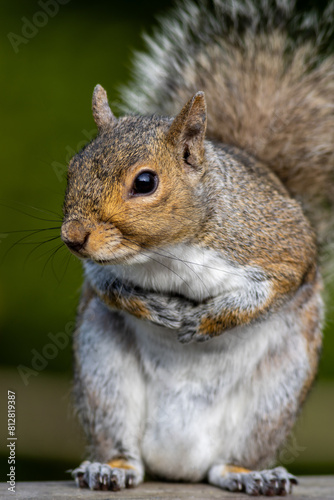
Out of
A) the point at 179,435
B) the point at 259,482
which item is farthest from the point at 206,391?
the point at 259,482

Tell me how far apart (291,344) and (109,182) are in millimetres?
719

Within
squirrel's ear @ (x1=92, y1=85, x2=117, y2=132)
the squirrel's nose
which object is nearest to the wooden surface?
the squirrel's nose

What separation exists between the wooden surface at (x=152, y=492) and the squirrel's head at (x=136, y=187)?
1.78ft

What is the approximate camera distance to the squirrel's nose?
1.46 meters

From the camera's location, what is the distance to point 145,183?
155cm

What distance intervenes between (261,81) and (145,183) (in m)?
0.88

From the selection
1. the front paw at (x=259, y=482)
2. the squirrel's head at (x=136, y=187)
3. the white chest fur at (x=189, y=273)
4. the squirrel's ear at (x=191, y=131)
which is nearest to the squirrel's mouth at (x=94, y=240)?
the squirrel's head at (x=136, y=187)

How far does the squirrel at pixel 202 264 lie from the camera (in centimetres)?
158

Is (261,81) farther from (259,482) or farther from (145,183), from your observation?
(259,482)

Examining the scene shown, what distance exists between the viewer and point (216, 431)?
195cm

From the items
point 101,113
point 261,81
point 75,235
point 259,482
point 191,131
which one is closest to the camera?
point 75,235

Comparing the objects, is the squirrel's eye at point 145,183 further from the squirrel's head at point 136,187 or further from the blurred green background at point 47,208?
the blurred green background at point 47,208

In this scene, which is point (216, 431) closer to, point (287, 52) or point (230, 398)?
point (230, 398)

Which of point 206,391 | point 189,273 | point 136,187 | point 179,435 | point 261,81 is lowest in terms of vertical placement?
point 179,435
